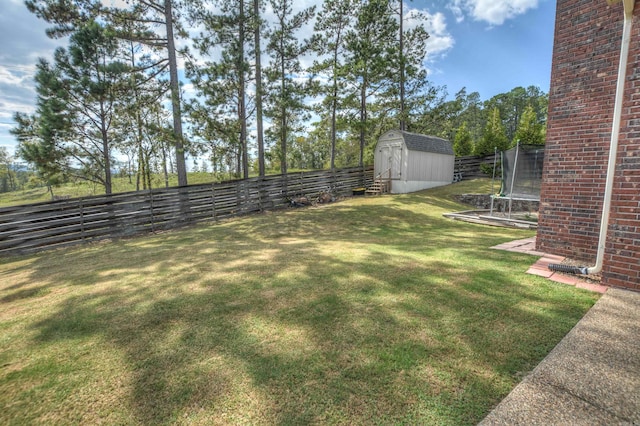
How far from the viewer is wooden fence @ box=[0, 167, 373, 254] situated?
754 cm

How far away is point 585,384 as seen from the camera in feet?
5.40

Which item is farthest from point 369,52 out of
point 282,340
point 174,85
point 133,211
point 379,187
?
point 282,340

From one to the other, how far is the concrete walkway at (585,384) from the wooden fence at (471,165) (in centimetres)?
2073

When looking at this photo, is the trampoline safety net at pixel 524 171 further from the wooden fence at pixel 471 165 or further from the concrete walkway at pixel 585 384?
the wooden fence at pixel 471 165

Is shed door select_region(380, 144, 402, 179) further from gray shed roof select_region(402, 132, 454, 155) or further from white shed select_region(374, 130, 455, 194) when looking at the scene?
gray shed roof select_region(402, 132, 454, 155)

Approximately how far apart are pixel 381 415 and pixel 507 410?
2.17 feet

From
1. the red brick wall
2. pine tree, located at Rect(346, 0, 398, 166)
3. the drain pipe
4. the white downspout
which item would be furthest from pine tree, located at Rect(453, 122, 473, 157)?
the white downspout

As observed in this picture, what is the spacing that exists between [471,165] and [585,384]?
2247 cm

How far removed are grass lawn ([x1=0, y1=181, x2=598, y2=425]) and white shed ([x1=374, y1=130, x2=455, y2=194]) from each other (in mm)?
12370

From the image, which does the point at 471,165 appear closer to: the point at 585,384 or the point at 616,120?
the point at 616,120

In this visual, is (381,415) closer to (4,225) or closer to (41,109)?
(4,225)

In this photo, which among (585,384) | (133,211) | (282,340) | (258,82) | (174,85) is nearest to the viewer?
(585,384)

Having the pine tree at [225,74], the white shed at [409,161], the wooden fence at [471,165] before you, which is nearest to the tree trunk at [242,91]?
the pine tree at [225,74]

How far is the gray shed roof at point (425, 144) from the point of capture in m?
16.0
